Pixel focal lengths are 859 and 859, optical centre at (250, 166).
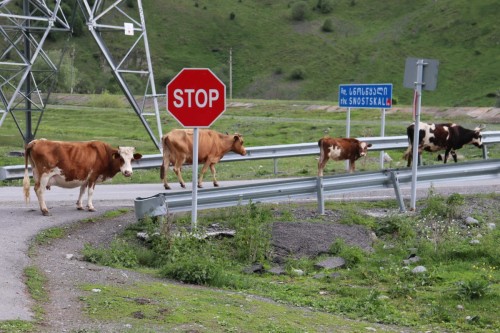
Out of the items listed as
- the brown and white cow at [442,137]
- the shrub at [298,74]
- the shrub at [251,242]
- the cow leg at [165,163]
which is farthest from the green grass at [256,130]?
the shrub at [298,74]

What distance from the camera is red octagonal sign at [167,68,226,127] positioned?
1330 cm

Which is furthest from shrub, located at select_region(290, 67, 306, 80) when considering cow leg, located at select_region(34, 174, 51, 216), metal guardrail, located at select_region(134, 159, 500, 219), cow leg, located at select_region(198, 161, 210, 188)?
cow leg, located at select_region(34, 174, 51, 216)

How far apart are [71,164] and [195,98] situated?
395 centimetres

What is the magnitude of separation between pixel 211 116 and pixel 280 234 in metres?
2.49

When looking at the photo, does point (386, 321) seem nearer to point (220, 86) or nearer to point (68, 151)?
point (220, 86)

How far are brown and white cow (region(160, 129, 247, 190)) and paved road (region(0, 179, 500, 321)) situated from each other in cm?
58

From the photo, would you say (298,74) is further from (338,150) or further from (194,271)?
(194,271)

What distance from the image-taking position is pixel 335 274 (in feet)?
42.3

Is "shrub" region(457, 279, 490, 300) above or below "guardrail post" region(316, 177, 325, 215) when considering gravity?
below

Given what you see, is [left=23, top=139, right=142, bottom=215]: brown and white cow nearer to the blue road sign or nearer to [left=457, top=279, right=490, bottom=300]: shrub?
[left=457, top=279, right=490, bottom=300]: shrub

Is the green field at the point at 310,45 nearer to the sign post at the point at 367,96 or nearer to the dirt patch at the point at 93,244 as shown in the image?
the sign post at the point at 367,96

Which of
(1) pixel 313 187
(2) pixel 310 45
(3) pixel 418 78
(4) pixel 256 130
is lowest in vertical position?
(4) pixel 256 130

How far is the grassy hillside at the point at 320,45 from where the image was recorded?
98.3m

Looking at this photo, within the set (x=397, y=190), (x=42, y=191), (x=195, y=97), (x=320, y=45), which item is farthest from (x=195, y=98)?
(x=320, y=45)
